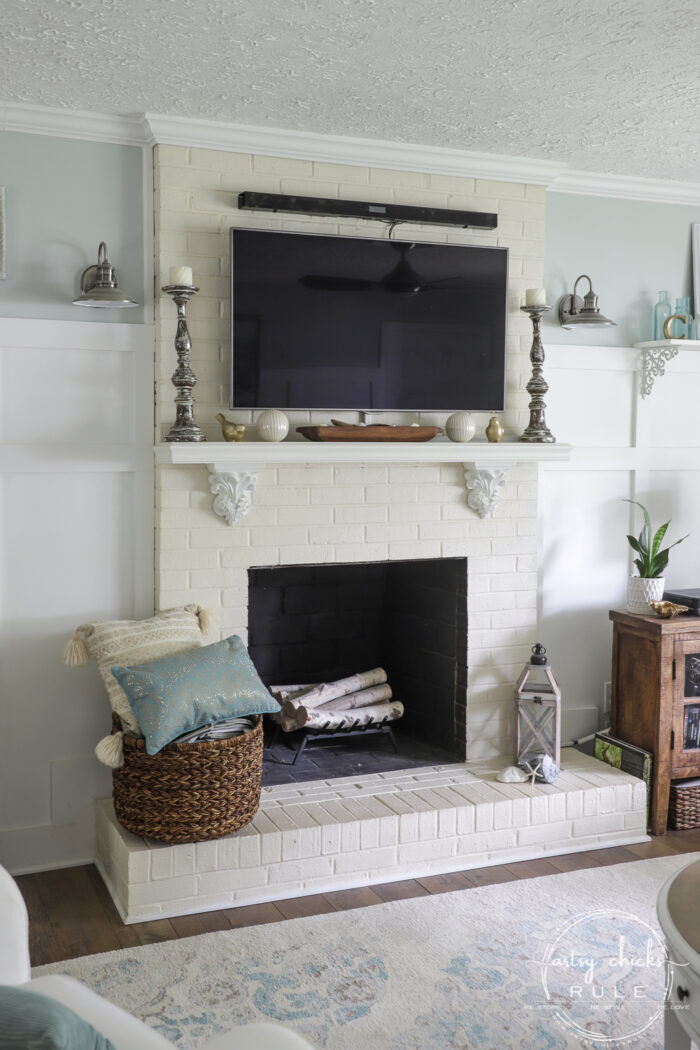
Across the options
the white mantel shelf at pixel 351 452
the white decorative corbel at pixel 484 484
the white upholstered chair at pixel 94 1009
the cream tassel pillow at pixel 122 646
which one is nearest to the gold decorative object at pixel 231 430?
the white mantel shelf at pixel 351 452

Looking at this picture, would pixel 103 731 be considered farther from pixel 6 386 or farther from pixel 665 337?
pixel 665 337

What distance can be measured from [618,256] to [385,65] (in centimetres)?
169

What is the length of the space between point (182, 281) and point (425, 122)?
96cm

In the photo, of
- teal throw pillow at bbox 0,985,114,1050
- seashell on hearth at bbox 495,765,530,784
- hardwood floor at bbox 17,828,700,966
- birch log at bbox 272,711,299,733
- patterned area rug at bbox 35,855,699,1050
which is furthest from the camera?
birch log at bbox 272,711,299,733

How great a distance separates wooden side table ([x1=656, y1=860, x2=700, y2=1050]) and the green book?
1.55 metres

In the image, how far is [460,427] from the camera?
349cm

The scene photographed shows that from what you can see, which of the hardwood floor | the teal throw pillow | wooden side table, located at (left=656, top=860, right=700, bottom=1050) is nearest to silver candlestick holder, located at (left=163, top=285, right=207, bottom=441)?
the hardwood floor

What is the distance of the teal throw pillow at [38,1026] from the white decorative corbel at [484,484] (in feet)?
8.81

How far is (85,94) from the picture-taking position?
9.53 feet

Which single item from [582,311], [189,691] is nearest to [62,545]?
[189,691]

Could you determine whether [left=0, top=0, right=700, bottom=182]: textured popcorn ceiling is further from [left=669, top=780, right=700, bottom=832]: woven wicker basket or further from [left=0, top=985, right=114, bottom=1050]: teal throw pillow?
[left=669, top=780, right=700, bottom=832]: woven wicker basket

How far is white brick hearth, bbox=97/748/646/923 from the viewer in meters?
2.87

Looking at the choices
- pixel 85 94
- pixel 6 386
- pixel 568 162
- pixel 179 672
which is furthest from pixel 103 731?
pixel 568 162

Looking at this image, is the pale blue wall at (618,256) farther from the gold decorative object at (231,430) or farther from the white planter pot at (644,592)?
the gold decorative object at (231,430)
